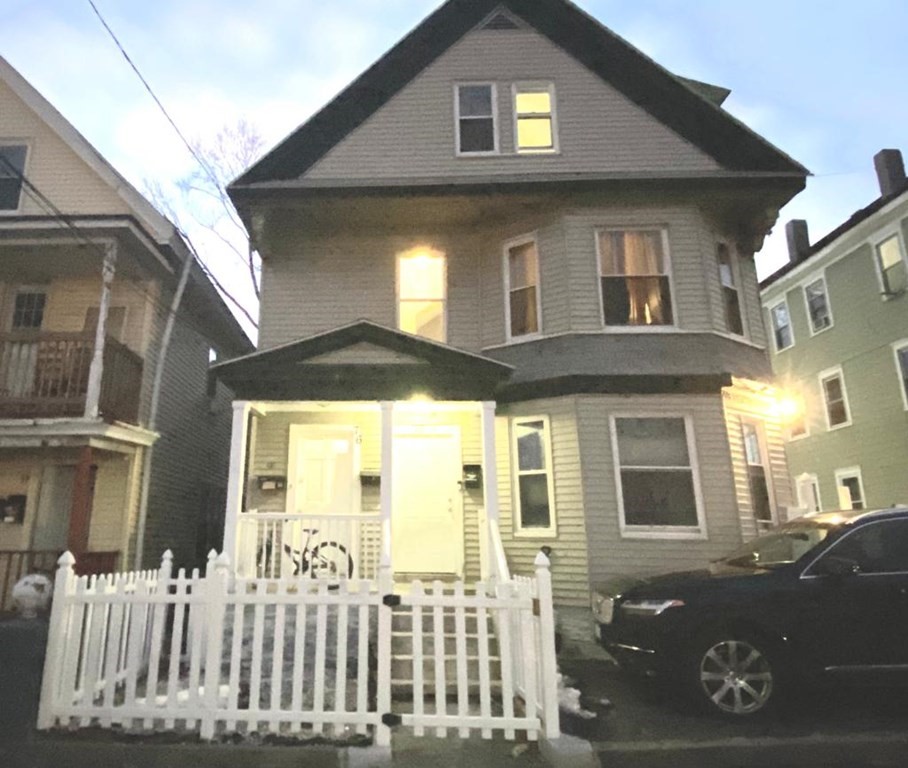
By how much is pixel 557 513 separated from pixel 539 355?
99.4 inches

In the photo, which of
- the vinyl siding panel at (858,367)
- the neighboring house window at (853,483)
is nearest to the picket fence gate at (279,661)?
the vinyl siding panel at (858,367)

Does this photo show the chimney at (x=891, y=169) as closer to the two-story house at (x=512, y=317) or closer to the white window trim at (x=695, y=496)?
the two-story house at (x=512, y=317)

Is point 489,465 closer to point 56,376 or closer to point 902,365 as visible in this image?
point 56,376

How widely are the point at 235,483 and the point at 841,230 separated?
1695cm

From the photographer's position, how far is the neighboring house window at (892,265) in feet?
48.0

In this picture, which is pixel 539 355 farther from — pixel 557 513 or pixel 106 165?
pixel 106 165

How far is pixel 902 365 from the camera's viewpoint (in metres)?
14.8

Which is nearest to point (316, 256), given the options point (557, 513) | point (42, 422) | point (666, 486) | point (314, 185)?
point (314, 185)

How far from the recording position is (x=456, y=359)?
830cm

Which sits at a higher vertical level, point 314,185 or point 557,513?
point 314,185

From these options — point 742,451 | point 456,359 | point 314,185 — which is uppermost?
point 314,185

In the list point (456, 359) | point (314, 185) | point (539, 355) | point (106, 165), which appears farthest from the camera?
point (106, 165)

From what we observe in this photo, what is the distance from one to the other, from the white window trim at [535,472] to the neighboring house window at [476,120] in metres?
5.10

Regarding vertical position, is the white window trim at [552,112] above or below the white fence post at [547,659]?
above
